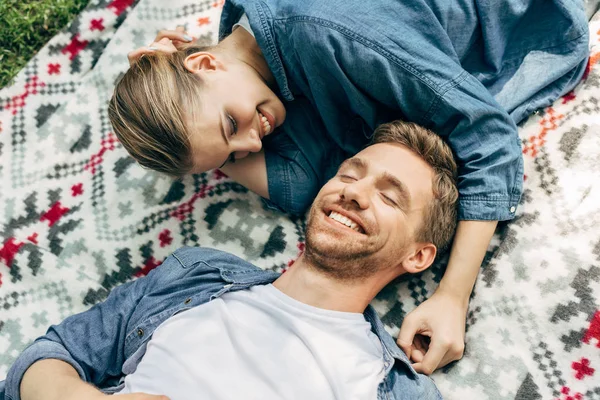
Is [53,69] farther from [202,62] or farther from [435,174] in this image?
[435,174]

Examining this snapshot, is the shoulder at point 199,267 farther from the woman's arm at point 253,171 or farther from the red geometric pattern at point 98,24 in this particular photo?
the red geometric pattern at point 98,24

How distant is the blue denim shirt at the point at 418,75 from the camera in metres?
1.70

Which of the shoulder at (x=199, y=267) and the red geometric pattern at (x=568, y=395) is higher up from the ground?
the shoulder at (x=199, y=267)

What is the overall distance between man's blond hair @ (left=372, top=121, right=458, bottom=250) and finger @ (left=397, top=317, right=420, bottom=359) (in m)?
0.25

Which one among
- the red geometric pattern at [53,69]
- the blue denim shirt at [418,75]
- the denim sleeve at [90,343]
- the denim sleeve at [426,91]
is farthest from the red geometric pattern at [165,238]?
the red geometric pattern at [53,69]

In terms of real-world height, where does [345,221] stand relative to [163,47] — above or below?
below

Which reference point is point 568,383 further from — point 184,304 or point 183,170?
point 183,170

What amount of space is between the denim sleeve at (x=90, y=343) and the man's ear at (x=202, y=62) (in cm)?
73

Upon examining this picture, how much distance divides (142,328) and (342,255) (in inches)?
25.7

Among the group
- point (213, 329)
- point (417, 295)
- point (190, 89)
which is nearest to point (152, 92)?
point (190, 89)

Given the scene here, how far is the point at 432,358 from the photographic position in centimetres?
170

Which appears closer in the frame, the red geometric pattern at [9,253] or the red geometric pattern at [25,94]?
the red geometric pattern at [9,253]

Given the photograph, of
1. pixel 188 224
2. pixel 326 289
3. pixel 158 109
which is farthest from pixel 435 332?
pixel 158 109

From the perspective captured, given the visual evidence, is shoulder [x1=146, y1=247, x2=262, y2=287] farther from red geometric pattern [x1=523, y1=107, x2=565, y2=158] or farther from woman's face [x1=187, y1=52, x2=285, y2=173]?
red geometric pattern [x1=523, y1=107, x2=565, y2=158]
